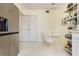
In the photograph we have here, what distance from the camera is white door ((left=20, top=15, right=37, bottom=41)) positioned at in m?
7.20

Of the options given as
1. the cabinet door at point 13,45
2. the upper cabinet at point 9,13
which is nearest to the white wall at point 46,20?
the cabinet door at point 13,45

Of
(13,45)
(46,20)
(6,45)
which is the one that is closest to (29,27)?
(46,20)

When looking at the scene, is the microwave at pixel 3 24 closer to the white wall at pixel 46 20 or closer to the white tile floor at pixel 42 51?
the white tile floor at pixel 42 51

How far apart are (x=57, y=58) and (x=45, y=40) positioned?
16.8 ft

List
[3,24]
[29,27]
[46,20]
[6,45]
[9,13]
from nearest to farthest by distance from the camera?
[6,45] → [3,24] → [9,13] → [46,20] → [29,27]

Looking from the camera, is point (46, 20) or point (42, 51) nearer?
point (42, 51)

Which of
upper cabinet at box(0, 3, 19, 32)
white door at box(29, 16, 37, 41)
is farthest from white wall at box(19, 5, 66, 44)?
upper cabinet at box(0, 3, 19, 32)

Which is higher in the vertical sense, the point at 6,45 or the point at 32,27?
the point at 32,27

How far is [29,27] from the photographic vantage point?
7.50m

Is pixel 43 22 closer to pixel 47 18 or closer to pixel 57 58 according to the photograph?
pixel 47 18

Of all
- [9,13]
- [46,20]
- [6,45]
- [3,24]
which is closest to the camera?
[6,45]

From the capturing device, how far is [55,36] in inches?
216

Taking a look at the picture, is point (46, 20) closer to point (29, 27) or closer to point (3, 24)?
point (29, 27)

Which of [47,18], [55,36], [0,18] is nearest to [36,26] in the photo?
[47,18]
